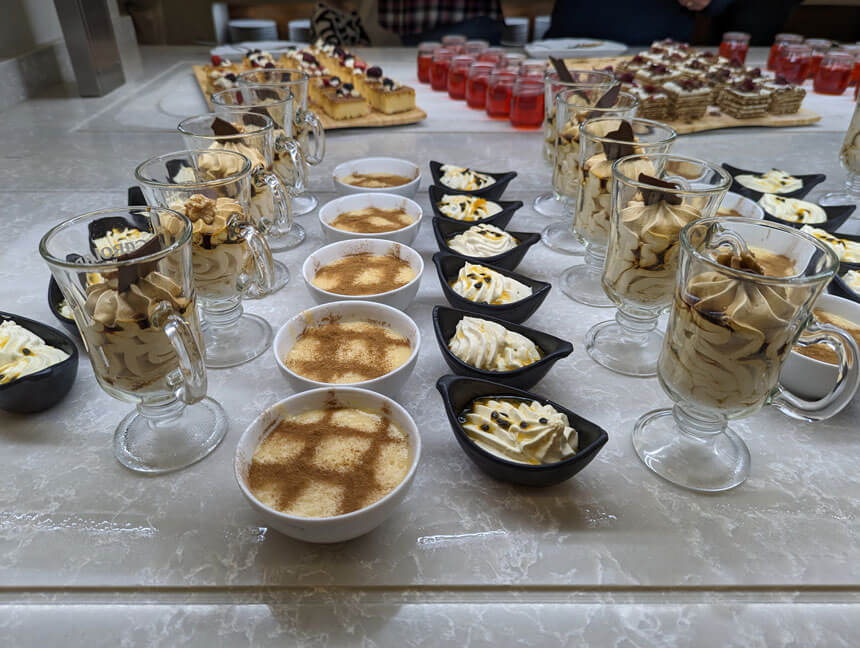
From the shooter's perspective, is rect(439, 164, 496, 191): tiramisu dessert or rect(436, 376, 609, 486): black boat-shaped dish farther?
rect(439, 164, 496, 191): tiramisu dessert

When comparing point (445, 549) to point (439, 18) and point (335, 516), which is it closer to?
point (335, 516)

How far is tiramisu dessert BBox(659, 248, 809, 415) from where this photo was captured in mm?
764

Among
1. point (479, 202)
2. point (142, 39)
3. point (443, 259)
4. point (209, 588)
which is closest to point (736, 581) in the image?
point (209, 588)

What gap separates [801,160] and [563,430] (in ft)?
5.85

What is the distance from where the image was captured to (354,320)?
3.78ft

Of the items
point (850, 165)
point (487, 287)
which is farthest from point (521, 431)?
point (850, 165)

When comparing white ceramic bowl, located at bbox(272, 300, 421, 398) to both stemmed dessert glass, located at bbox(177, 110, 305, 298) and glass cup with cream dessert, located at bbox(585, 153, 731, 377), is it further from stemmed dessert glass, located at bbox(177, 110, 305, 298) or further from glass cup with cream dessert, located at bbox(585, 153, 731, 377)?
glass cup with cream dessert, located at bbox(585, 153, 731, 377)

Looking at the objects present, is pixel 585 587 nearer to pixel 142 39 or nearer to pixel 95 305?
pixel 95 305

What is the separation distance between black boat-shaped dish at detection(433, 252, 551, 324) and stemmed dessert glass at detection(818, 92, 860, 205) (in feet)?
3.86

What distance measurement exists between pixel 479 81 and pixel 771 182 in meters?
1.29

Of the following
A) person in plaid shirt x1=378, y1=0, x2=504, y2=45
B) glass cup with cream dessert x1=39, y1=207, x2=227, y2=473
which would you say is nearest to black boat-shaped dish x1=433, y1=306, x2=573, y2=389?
glass cup with cream dessert x1=39, y1=207, x2=227, y2=473

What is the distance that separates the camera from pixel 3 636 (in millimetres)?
697

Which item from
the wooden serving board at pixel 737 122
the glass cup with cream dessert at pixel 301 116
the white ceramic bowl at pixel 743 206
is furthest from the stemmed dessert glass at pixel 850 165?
the glass cup with cream dessert at pixel 301 116

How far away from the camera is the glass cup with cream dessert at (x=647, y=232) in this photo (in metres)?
1.02
